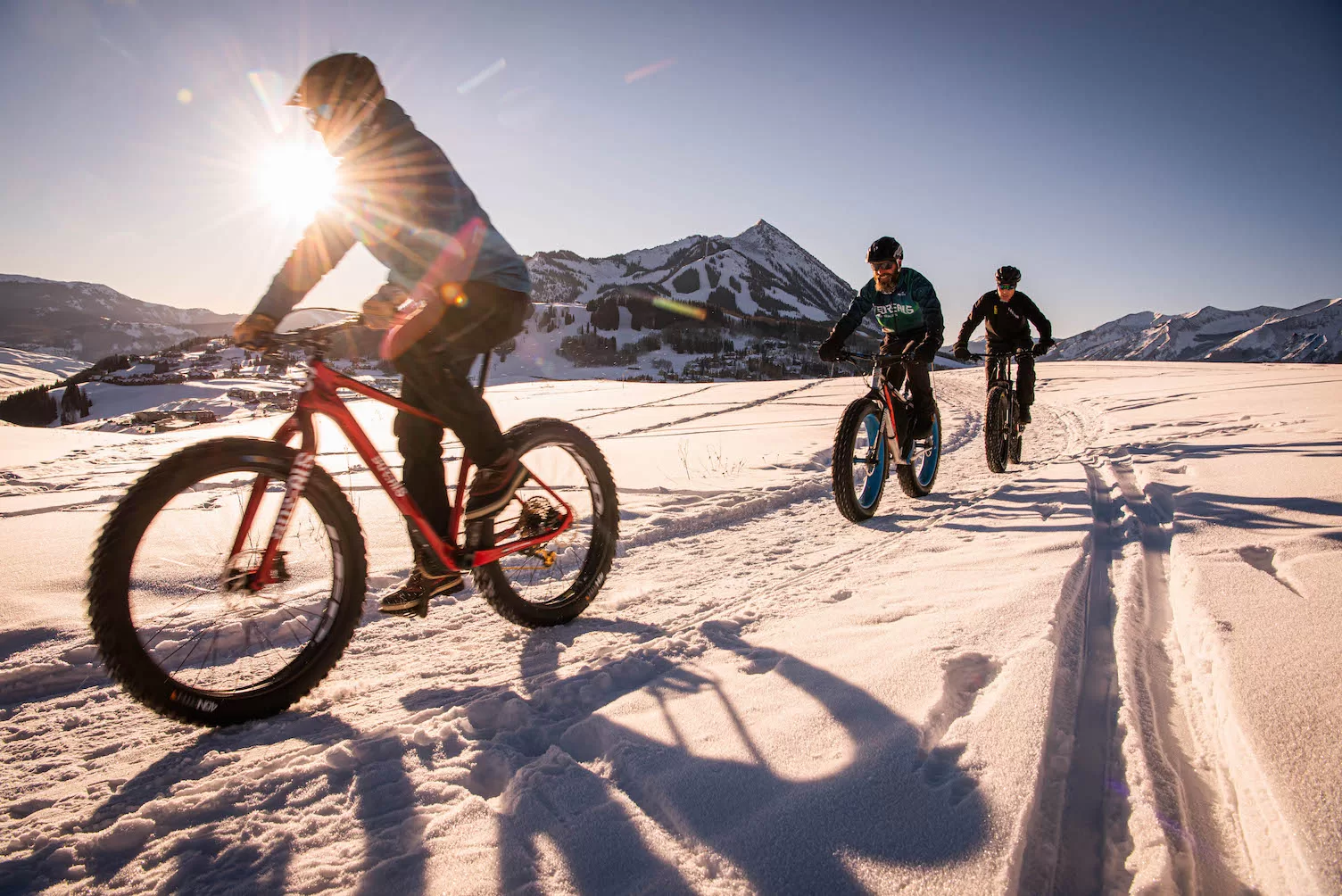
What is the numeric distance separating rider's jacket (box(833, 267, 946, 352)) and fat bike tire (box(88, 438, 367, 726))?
4.31 m

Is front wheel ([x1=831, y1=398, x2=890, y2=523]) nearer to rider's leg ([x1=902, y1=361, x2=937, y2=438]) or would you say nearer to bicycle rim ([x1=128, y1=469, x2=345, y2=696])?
rider's leg ([x1=902, y1=361, x2=937, y2=438])

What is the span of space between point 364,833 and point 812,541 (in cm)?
308

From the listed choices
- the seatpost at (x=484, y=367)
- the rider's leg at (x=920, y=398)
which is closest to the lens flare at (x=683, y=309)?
the rider's leg at (x=920, y=398)

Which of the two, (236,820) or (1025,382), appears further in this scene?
(1025,382)

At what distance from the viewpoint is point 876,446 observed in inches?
196

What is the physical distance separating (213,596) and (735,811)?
8.03 ft

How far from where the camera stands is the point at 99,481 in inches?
232

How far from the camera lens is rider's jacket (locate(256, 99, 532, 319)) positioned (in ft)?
8.01

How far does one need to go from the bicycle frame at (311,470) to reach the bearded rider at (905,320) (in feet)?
12.0

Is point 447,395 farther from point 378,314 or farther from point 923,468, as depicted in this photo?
point 923,468

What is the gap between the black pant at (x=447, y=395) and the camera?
249cm

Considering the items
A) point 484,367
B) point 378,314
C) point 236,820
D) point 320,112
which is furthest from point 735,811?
point 320,112

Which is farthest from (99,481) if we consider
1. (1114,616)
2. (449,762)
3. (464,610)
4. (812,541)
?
(1114,616)

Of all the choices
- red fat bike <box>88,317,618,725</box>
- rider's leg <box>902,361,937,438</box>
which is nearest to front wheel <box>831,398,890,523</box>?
rider's leg <box>902,361,937,438</box>
